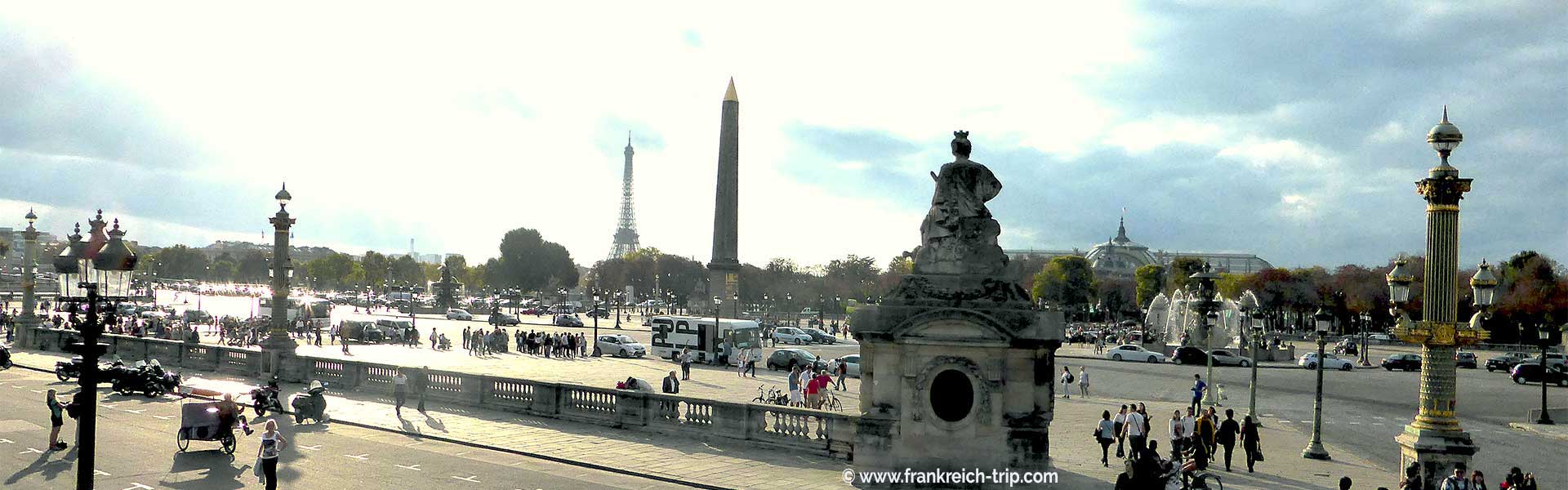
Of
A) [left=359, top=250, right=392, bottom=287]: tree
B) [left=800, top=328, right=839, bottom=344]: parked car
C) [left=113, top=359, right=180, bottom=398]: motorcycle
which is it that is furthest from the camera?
[left=359, top=250, right=392, bottom=287]: tree

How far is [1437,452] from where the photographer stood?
652 inches

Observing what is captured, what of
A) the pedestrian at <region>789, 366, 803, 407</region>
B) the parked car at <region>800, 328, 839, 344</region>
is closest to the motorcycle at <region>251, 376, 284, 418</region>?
the pedestrian at <region>789, 366, 803, 407</region>

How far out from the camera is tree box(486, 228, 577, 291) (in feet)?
430

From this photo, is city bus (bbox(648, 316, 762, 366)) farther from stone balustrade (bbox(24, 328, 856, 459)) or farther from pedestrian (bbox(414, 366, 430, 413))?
pedestrian (bbox(414, 366, 430, 413))

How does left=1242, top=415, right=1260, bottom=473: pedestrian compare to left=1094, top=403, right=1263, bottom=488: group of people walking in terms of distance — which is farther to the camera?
left=1242, top=415, right=1260, bottom=473: pedestrian

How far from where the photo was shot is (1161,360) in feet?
182

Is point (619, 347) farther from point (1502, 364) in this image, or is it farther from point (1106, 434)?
point (1502, 364)

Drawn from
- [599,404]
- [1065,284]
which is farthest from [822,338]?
[1065,284]

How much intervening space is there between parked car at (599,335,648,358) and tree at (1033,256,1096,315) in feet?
259

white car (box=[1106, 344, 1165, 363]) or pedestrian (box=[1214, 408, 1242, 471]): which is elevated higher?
pedestrian (box=[1214, 408, 1242, 471])

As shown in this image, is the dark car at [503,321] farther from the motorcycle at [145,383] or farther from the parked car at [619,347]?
the motorcycle at [145,383]

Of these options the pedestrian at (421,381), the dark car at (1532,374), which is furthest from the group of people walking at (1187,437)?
the dark car at (1532,374)

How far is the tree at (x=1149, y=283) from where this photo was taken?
381ft

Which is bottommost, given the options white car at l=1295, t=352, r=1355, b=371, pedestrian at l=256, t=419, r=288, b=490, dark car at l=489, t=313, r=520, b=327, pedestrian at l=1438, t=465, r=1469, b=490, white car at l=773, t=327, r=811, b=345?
dark car at l=489, t=313, r=520, b=327
